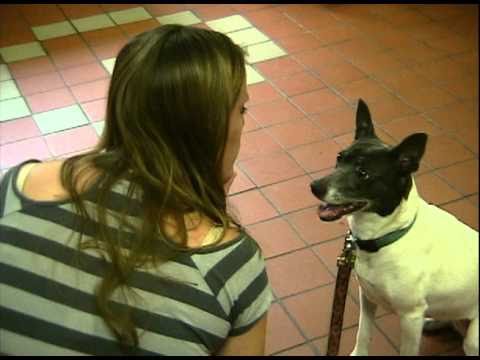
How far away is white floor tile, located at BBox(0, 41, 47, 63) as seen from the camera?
330 cm

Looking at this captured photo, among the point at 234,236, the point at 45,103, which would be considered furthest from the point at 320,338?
the point at 45,103

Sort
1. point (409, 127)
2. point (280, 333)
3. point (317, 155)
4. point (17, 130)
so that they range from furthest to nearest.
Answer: point (17, 130) < point (409, 127) < point (317, 155) < point (280, 333)

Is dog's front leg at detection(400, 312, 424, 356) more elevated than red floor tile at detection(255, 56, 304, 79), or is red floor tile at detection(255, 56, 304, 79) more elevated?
dog's front leg at detection(400, 312, 424, 356)

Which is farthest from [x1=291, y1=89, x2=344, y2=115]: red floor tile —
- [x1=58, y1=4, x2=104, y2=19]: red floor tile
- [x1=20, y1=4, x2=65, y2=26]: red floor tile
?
[x1=20, y1=4, x2=65, y2=26]: red floor tile

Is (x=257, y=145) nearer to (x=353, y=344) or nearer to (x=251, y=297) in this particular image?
(x=353, y=344)

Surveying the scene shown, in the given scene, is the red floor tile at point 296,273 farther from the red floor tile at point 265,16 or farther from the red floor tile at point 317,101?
the red floor tile at point 265,16

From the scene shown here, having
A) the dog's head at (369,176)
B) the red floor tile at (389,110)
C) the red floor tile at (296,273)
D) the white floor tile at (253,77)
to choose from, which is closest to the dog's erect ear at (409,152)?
the dog's head at (369,176)

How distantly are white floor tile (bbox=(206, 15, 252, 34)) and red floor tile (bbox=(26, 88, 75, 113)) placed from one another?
946mm

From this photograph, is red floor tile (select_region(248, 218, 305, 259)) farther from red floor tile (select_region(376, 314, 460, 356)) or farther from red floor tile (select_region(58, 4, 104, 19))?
red floor tile (select_region(58, 4, 104, 19))

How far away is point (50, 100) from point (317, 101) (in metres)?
1.26

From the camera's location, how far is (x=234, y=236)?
0.98 metres

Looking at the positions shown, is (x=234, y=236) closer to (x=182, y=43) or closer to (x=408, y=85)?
(x=182, y=43)

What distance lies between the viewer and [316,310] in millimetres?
1950

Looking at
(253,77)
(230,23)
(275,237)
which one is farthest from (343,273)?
(230,23)
